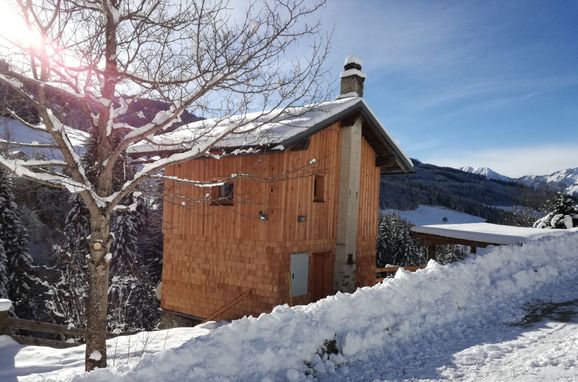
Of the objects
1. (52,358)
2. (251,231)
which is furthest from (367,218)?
(52,358)

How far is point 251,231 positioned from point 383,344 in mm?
6695

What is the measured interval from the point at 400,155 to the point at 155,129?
36.8 ft

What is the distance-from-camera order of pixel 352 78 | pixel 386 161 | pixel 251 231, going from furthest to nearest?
pixel 386 161
pixel 352 78
pixel 251 231

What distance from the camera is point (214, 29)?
627 cm

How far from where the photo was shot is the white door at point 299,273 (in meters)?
12.6

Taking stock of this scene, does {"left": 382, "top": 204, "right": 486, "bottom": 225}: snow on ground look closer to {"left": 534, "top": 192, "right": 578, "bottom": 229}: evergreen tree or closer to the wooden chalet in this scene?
{"left": 534, "top": 192, "right": 578, "bottom": 229}: evergreen tree

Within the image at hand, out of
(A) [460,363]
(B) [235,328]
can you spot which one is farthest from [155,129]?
(A) [460,363]

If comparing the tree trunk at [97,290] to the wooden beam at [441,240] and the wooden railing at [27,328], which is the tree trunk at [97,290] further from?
the wooden beam at [441,240]

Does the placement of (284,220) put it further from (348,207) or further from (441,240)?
Result: (441,240)

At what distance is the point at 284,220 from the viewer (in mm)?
12281

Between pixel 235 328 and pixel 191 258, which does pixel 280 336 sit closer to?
pixel 235 328

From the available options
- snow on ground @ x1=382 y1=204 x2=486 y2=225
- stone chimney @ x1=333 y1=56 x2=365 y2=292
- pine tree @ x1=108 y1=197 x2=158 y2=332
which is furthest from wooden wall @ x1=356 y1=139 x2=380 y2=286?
snow on ground @ x1=382 y1=204 x2=486 y2=225

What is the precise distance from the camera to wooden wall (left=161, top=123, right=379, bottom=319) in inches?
486

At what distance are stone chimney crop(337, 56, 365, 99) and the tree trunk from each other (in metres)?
10.8
